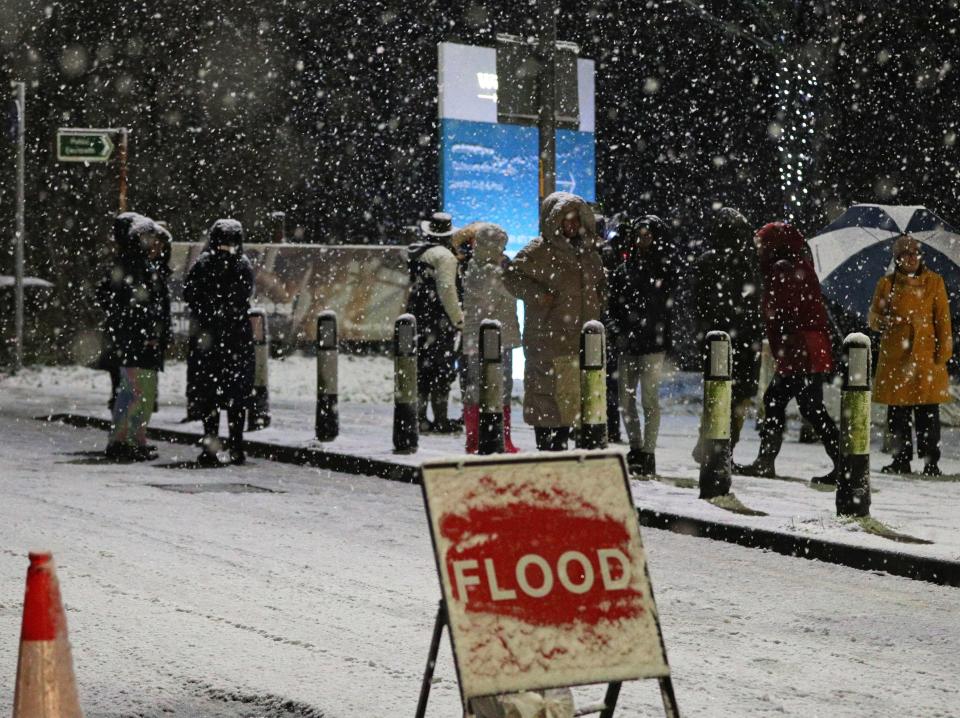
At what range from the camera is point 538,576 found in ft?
12.8

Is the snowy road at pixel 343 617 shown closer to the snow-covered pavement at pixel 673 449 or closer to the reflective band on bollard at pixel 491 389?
the snow-covered pavement at pixel 673 449

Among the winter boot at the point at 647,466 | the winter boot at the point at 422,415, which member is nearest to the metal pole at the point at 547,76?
the winter boot at the point at 422,415

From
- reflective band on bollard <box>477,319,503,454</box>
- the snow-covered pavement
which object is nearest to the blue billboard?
the snow-covered pavement

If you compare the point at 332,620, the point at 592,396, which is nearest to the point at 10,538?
the point at 332,620

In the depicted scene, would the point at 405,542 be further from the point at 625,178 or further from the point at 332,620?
the point at 625,178

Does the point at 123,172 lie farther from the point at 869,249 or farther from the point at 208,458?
the point at 869,249

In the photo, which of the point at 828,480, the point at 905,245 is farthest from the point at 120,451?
Answer: the point at 905,245

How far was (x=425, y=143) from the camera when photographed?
29.6 m

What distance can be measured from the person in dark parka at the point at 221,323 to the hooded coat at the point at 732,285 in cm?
351

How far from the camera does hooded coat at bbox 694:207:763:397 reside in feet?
35.4

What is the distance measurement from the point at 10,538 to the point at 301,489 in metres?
2.76

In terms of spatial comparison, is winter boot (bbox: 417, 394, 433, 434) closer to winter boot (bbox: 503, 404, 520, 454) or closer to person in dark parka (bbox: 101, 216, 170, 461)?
winter boot (bbox: 503, 404, 520, 454)

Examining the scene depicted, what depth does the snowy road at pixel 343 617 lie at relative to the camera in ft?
16.6

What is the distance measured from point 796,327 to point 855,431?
2.23 m
